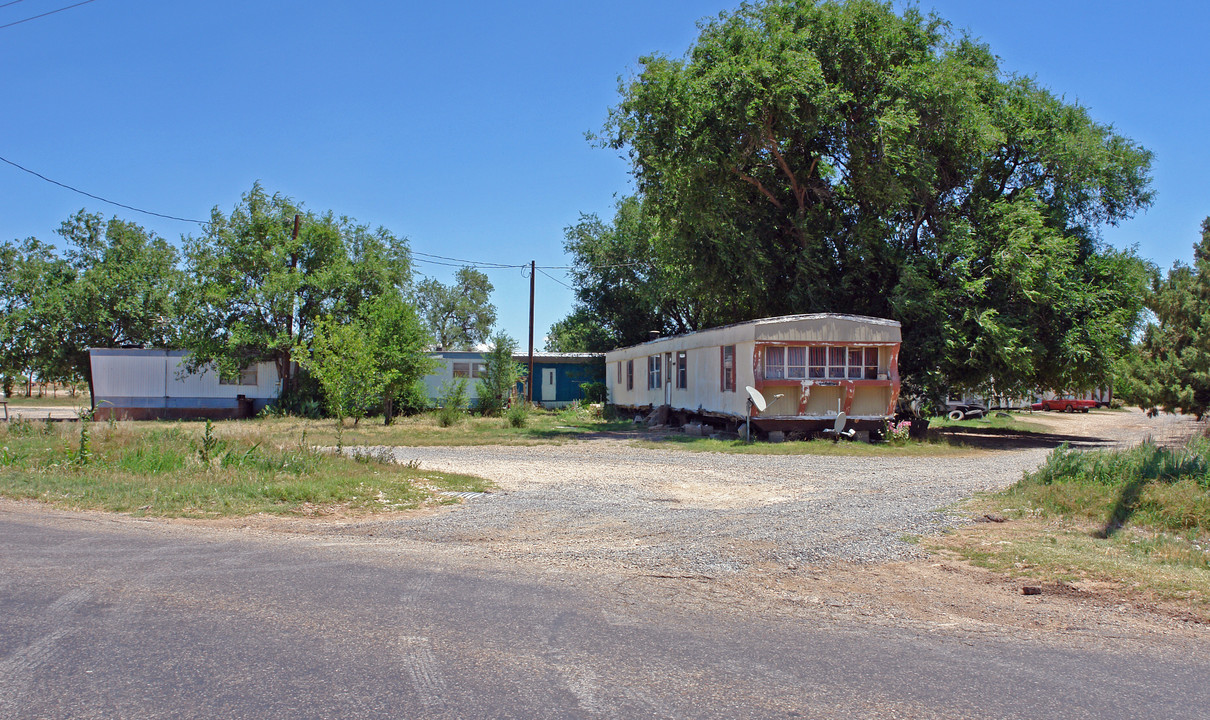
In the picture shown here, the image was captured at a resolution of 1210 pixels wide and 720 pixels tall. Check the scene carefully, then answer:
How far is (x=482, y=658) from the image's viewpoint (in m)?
4.36

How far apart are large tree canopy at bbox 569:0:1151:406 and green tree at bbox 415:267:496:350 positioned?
43.2 meters

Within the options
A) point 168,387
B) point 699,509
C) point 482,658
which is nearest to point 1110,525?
point 699,509

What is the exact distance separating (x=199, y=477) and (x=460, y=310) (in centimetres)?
5627

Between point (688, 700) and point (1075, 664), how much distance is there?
7.56ft

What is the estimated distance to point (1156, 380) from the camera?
20.7m

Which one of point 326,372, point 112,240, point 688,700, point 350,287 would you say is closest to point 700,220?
point 326,372

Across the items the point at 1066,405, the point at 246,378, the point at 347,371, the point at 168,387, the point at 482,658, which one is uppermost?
the point at 347,371

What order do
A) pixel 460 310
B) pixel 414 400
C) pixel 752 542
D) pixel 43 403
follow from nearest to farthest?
pixel 752 542, pixel 414 400, pixel 43 403, pixel 460 310

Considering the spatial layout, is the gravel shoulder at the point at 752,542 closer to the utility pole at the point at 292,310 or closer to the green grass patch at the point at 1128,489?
the green grass patch at the point at 1128,489

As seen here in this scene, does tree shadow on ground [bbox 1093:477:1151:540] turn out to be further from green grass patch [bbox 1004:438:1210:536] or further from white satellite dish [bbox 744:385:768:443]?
white satellite dish [bbox 744:385:768:443]

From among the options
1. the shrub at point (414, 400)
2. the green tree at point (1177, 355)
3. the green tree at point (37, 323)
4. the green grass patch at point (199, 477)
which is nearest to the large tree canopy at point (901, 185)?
the green tree at point (1177, 355)

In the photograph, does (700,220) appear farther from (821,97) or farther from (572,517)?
(572,517)

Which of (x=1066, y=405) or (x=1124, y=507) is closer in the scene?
(x=1124, y=507)

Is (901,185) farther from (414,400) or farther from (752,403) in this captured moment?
(414,400)
